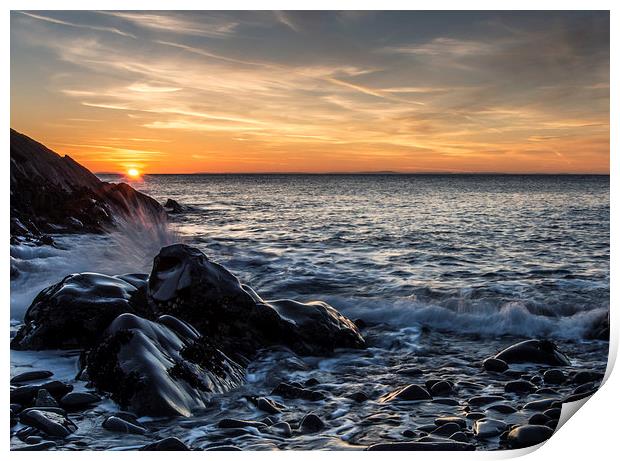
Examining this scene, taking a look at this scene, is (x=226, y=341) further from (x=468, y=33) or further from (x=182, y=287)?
(x=468, y=33)

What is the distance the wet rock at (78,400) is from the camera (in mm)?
4180

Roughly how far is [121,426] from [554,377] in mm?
3400

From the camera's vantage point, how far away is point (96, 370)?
4480mm

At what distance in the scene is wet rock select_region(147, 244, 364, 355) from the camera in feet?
18.5

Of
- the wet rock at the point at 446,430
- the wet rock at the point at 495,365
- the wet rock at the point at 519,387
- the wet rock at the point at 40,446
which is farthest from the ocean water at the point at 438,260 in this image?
the wet rock at the point at 40,446

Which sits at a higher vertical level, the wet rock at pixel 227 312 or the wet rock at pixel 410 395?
the wet rock at pixel 227 312

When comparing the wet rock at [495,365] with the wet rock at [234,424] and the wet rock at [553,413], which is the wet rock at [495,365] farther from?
the wet rock at [234,424]

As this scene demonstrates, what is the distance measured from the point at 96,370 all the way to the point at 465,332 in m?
3.85

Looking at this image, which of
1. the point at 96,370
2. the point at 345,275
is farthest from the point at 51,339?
the point at 345,275

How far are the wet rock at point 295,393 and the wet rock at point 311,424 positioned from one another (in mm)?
400

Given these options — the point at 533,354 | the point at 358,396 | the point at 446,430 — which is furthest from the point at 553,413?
the point at 358,396

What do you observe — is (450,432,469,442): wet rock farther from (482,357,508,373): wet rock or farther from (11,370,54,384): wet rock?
(11,370,54,384): wet rock

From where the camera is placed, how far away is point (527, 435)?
3957mm

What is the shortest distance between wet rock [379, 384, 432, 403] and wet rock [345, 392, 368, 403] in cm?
13
